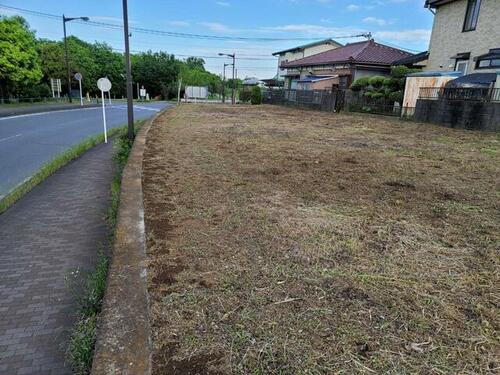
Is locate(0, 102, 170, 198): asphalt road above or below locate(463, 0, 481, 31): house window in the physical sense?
below

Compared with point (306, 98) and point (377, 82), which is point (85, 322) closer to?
point (377, 82)

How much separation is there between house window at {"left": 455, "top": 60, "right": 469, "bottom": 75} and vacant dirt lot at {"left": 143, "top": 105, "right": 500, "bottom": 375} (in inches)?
520

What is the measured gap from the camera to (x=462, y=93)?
38.5ft

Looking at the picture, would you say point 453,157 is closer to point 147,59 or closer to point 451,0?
point 451,0

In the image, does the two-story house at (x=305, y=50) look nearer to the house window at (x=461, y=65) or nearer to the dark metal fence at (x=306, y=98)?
the dark metal fence at (x=306, y=98)

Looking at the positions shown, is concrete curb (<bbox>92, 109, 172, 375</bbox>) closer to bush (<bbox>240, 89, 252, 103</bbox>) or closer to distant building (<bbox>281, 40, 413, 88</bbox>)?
distant building (<bbox>281, 40, 413, 88</bbox>)

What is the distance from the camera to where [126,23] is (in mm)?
9148

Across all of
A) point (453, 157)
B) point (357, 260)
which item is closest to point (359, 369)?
point (357, 260)

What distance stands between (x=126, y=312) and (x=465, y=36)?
1941 centimetres

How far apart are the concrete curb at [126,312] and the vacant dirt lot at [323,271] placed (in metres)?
0.08

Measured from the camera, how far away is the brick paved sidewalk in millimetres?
2238

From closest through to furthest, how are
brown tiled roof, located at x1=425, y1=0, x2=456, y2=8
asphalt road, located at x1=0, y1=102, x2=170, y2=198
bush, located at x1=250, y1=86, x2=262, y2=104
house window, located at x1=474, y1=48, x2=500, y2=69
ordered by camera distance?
asphalt road, located at x1=0, y1=102, x2=170, y2=198 < house window, located at x1=474, y1=48, x2=500, y2=69 < brown tiled roof, located at x1=425, y1=0, x2=456, y2=8 < bush, located at x1=250, y1=86, x2=262, y2=104

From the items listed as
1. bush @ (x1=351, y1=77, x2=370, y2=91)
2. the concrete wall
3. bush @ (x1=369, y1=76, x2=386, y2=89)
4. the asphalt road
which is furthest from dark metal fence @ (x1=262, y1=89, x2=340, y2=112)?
the asphalt road

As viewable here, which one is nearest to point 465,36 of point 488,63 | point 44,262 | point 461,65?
point 461,65
